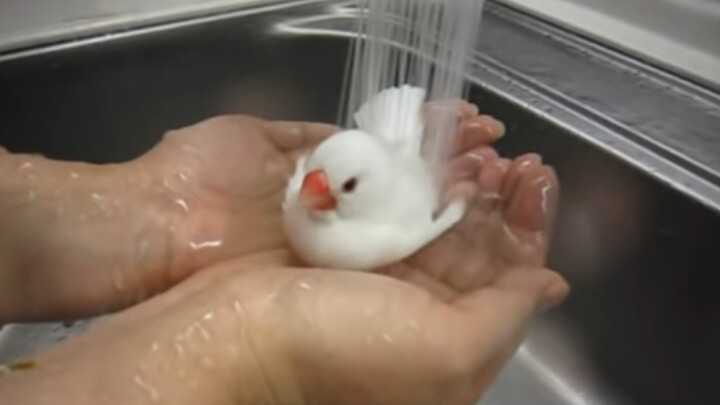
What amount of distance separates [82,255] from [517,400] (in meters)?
0.37

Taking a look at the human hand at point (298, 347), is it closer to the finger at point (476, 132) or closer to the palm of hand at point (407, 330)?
the palm of hand at point (407, 330)

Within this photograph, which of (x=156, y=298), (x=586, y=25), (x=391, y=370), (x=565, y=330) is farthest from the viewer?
(x=586, y=25)

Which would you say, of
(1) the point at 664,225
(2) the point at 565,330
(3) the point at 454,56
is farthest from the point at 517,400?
(3) the point at 454,56

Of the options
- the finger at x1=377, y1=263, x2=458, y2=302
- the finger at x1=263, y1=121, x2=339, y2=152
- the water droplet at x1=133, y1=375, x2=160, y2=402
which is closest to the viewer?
the water droplet at x1=133, y1=375, x2=160, y2=402

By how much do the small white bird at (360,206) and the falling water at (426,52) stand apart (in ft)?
0.13

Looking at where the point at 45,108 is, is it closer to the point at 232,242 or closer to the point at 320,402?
the point at 232,242

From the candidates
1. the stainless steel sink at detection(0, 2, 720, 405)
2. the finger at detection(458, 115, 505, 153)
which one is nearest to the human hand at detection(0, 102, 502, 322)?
the finger at detection(458, 115, 505, 153)

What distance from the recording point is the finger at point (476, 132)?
0.69m

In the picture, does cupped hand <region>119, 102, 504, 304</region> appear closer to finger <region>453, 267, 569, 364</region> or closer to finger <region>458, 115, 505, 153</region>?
finger <region>458, 115, 505, 153</region>

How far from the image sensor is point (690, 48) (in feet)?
2.87

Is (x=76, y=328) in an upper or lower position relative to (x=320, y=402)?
lower

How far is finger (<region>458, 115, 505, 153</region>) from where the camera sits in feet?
2.26

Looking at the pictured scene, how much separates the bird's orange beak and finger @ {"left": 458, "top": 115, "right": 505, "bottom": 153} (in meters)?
0.15

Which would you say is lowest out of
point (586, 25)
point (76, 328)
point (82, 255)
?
point (76, 328)
